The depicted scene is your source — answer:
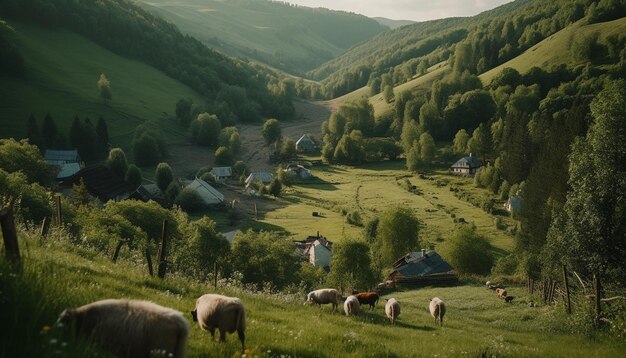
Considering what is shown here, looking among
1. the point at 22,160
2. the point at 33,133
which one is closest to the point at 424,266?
the point at 22,160

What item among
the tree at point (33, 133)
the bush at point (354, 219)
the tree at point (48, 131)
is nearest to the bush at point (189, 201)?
the bush at point (354, 219)

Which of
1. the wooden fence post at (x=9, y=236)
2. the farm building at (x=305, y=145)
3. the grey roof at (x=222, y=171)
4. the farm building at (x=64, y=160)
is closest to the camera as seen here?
the wooden fence post at (x=9, y=236)

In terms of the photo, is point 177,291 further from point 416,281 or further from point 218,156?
point 218,156

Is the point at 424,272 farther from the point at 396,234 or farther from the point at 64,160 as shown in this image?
the point at 64,160

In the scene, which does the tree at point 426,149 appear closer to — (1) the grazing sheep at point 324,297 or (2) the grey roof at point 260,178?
(2) the grey roof at point 260,178

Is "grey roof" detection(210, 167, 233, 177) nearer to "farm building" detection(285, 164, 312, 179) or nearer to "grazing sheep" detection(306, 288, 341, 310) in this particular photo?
"farm building" detection(285, 164, 312, 179)

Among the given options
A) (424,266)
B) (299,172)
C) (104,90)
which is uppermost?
(104,90)

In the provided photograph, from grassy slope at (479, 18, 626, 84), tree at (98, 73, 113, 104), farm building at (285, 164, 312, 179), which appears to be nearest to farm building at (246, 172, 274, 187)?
farm building at (285, 164, 312, 179)
